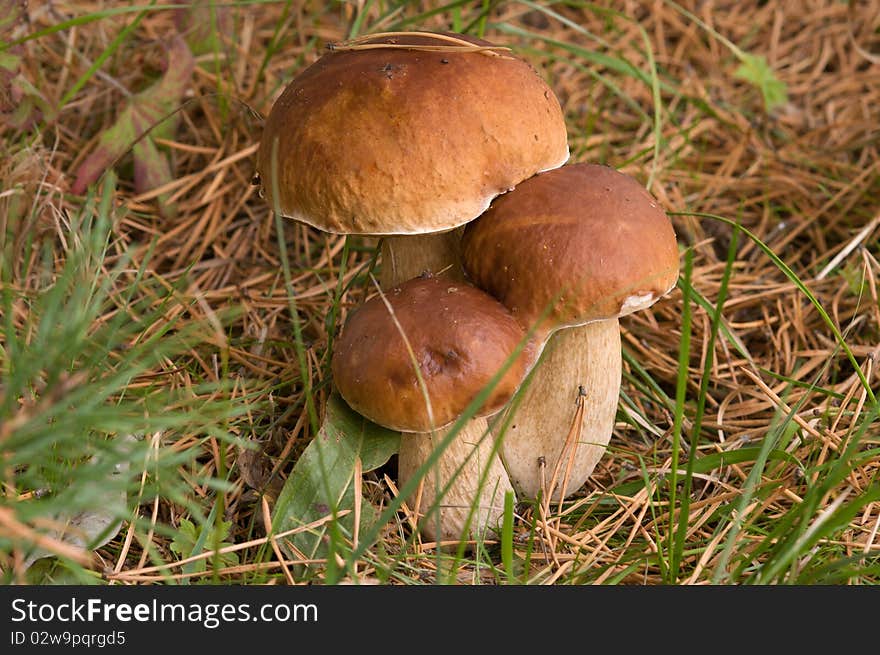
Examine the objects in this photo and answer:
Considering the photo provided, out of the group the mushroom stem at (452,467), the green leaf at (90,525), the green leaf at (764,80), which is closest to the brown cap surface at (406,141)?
the mushroom stem at (452,467)

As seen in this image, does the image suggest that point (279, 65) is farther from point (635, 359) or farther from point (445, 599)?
point (445, 599)

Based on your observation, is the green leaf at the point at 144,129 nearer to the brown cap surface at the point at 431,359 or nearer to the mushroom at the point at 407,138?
the mushroom at the point at 407,138

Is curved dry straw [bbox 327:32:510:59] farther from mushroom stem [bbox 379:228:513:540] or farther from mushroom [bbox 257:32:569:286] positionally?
mushroom stem [bbox 379:228:513:540]

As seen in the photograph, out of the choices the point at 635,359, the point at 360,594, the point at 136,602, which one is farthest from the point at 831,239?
the point at 136,602

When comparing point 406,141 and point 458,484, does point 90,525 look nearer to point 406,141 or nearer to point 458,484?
point 458,484

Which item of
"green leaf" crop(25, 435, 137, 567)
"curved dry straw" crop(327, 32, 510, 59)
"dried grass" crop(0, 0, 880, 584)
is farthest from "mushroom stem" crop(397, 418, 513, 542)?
"curved dry straw" crop(327, 32, 510, 59)

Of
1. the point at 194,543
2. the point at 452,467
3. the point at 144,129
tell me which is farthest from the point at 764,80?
the point at 194,543
